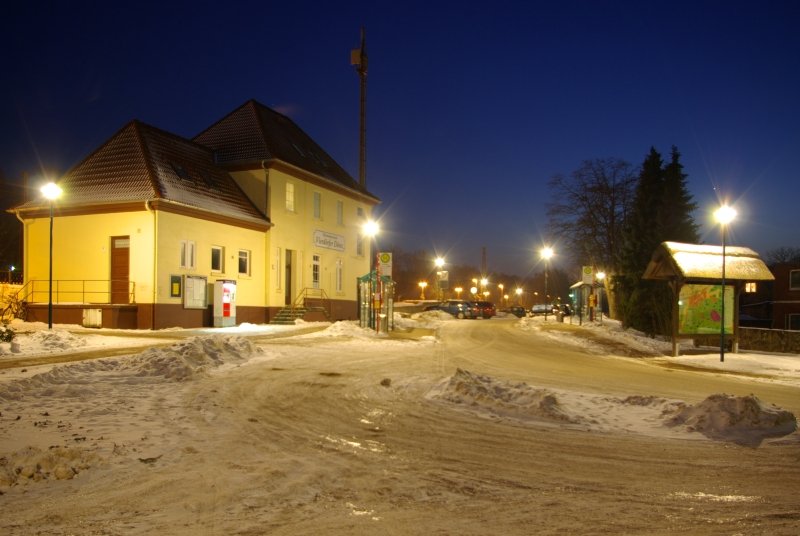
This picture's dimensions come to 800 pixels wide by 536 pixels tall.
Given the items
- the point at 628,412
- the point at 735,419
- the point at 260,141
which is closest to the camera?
the point at 735,419

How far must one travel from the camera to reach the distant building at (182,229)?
2706 cm

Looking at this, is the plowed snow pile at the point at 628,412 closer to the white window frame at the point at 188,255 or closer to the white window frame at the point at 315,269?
the white window frame at the point at 188,255

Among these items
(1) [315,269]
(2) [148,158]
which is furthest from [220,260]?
(1) [315,269]

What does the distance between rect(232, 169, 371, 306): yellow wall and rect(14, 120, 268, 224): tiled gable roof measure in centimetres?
149

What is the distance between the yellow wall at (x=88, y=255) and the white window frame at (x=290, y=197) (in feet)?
33.4

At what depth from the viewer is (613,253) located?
2031 inches

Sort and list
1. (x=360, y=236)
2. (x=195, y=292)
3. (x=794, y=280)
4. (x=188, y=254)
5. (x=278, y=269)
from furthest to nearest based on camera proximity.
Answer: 1. (x=794, y=280)
2. (x=360, y=236)
3. (x=278, y=269)
4. (x=188, y=254)
5. (x=195, y=292)

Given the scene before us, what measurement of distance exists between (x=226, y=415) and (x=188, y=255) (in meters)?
19.8

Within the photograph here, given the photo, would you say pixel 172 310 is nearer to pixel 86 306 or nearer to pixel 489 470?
pixel 86 306

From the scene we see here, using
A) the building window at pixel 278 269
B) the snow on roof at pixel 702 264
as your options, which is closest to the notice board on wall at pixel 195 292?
the building window at pixel 278 269

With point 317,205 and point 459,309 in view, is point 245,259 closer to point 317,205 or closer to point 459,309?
A: point 317,205

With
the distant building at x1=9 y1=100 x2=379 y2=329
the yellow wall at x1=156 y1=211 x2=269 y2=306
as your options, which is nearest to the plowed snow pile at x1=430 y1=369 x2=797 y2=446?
the yellow wall at x1=156 y1=211 x2=269 y2=306

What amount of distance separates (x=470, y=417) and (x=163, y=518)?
5.95 m

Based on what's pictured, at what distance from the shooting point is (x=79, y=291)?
91.9 ft
